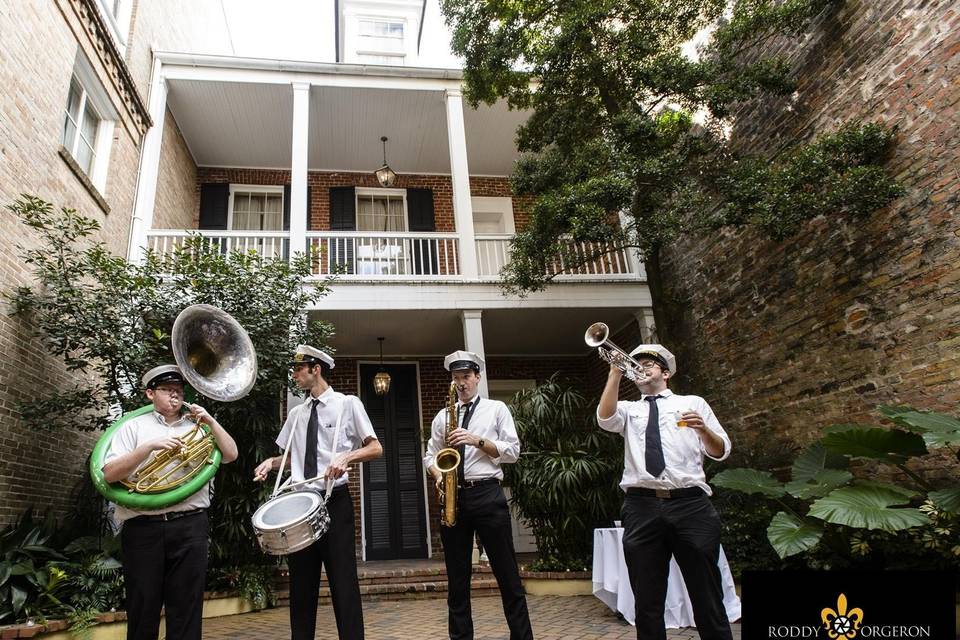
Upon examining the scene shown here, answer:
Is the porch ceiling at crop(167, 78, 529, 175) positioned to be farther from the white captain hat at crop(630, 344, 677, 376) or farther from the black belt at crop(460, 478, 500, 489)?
the black belt at crop(460, 478, 500, 489)

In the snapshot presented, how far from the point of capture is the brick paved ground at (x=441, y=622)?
4215 millimetres

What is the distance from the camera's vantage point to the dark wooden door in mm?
8836

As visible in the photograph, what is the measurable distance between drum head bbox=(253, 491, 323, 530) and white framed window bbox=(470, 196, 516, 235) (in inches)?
328

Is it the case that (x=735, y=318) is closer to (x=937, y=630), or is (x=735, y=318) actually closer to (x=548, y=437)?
(x=548, y=437)

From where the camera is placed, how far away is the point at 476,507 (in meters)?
3.15

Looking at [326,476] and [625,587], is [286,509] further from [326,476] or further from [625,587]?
[625,587]

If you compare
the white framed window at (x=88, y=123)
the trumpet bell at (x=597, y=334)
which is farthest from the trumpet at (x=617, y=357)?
the white framed window at (x=88, y=123)

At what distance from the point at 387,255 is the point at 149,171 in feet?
11.0

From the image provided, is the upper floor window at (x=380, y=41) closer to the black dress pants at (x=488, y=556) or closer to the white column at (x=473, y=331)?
the white column at (x=473, y=331)

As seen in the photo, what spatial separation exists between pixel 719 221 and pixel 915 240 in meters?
1.48

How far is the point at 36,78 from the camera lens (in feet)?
18.2

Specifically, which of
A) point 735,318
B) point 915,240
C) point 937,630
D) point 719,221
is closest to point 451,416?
point 937,630

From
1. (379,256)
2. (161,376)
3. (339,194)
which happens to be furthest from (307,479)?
(339,194)

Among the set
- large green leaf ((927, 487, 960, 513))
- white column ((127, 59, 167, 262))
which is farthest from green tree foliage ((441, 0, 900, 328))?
white column ((127, 59, 167, 262))
